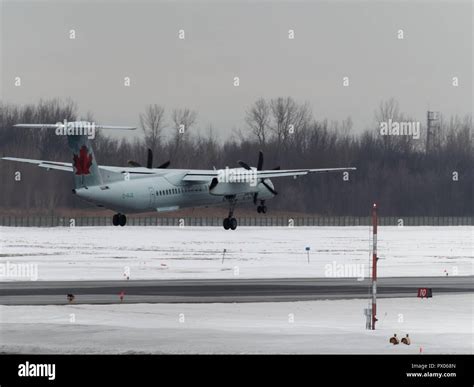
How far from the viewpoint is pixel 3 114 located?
14100cm

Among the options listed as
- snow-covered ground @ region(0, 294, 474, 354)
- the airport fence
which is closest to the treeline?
the airport fence

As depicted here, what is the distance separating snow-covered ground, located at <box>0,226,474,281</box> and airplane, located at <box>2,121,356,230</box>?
2499 mm

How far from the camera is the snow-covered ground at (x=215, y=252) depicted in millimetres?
48969

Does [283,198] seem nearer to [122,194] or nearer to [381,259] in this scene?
[122,194]

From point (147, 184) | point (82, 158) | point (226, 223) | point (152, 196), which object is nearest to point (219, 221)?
point (226, 223)

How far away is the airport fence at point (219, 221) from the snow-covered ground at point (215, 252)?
10521 mm

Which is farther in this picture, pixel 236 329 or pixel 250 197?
pixel 250 197

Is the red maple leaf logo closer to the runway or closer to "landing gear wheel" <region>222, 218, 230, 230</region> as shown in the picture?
"landing gear wheel" <region>222, 218, 230, 230</region>

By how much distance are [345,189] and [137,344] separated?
11193 cm

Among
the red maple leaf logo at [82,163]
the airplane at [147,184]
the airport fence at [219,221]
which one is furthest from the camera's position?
the airport fence at [219,221]

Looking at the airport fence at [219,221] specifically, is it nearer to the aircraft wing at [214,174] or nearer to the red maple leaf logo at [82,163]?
the aircraft wing at [214,174]

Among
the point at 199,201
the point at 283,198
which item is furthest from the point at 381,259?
the point at 283,198

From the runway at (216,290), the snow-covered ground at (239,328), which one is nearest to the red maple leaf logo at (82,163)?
the runway at (216,290)
